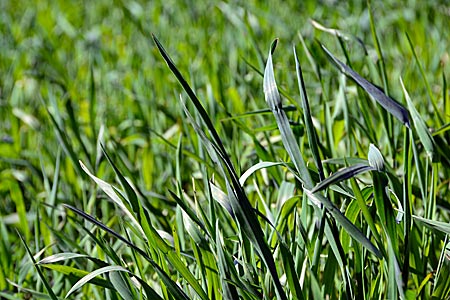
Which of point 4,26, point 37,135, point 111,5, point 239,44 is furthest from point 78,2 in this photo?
point 37,135

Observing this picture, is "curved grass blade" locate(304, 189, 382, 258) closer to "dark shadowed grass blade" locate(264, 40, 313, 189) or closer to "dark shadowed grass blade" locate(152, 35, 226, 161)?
"dark shadowed grass blade" locate(264, 40, 313, 189)

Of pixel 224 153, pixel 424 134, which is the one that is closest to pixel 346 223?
pixel 224 153

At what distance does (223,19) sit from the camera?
3193mm

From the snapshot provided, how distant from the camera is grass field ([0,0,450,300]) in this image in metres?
1.02

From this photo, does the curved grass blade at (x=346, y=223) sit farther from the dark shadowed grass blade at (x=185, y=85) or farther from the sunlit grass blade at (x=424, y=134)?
A: the sunlit grass blade at (x=424, y=134)

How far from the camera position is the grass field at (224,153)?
1.02 m

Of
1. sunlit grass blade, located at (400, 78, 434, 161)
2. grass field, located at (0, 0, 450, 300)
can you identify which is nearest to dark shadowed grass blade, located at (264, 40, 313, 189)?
grass field, located at (0, 0, 450, 300)

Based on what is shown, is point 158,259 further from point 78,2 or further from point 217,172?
point 78,2

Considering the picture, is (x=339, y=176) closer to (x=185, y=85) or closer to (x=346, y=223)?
(x=346, y=223)

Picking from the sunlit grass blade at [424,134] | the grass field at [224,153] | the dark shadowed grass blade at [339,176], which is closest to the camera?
the dark shadowed grass blade at [339,176]

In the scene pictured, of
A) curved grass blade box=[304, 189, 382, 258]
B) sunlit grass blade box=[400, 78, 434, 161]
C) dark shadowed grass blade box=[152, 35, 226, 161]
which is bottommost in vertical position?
curved grass blade box=[304, 189, 382, 258]

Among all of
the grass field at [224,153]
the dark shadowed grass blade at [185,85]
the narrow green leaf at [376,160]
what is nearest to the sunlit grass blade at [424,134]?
the grass field at [224,153]

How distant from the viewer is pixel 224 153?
3.16 ft

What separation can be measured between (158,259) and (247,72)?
1.54 metres
